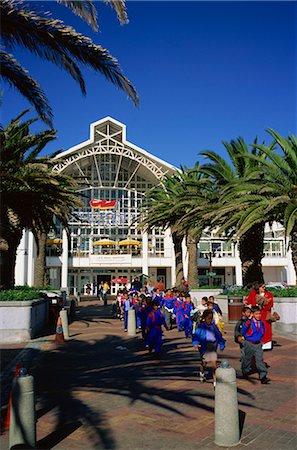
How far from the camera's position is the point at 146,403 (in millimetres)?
6762

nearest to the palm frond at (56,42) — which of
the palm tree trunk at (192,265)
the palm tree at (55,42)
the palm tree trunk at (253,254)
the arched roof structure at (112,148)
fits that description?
the palm tree at (55,42)

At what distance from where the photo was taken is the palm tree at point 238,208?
16.9m

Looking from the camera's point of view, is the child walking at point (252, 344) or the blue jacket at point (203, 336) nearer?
the child walking at point (252, 344)

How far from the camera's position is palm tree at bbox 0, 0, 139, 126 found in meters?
8.48

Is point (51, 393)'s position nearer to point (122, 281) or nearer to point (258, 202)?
point (258, 202)

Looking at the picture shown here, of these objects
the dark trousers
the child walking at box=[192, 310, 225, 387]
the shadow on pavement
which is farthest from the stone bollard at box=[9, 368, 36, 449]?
the dark trousers

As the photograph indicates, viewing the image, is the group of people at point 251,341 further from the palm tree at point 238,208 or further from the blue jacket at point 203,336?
the palm tree at point 238,208

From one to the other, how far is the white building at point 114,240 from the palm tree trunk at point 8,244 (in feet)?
87.6

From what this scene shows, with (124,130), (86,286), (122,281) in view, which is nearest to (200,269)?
(122,281)

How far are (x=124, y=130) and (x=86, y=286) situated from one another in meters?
17.7

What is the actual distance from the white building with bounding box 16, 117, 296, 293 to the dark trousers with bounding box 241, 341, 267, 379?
36.3m

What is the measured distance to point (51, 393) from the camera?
7391mm

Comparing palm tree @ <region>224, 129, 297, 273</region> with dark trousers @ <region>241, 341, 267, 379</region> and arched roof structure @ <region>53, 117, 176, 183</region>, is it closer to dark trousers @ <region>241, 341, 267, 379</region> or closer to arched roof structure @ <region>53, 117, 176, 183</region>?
dark trousers @ <region>241, 341, 267, 379</region>

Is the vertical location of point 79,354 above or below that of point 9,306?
below
